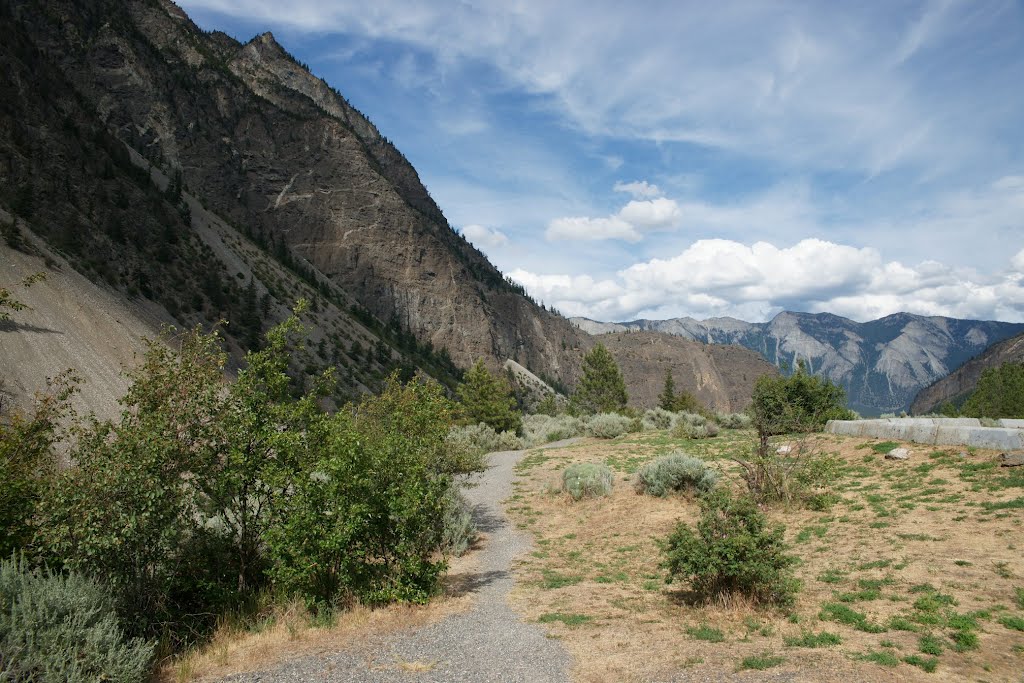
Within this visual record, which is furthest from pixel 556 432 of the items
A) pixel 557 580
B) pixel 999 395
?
pixel 999 395

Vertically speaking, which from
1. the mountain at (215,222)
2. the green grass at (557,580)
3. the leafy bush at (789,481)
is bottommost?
the green grass at (557,580)

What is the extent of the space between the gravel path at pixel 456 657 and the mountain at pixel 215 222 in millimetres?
4684

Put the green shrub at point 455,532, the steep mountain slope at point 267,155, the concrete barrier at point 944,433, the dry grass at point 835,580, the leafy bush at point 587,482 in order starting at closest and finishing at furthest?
the dry grass at point 835,580 < the green shrub at point 455,532 < the concrete barrier at point 944,433 < the leafy bush at point 587,482 < the steep mountain slope at point 267,155

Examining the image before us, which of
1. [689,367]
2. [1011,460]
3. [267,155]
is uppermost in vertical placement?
[267,155]

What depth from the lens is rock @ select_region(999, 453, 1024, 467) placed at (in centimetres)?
1296

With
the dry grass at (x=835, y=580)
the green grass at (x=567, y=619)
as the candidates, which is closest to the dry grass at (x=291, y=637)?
the green grass at (x=567, y=619)

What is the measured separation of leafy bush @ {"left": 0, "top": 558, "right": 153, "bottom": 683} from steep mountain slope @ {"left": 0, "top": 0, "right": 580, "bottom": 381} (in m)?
82.9

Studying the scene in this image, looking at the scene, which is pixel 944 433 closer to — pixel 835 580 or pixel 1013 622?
pixel 835 580

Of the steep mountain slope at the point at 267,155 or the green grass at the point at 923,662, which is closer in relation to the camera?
the green grass at the point at 923,662

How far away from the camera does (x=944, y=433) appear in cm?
1620

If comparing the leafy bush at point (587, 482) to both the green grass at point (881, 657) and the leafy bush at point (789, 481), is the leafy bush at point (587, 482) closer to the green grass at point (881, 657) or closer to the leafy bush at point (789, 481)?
the leafy bush at point (789, 481)

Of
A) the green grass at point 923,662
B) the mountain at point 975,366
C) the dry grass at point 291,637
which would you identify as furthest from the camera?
the mountain at point 975,366

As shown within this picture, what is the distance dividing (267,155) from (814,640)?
119054 millimetres

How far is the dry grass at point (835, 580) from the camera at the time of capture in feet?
22.6
